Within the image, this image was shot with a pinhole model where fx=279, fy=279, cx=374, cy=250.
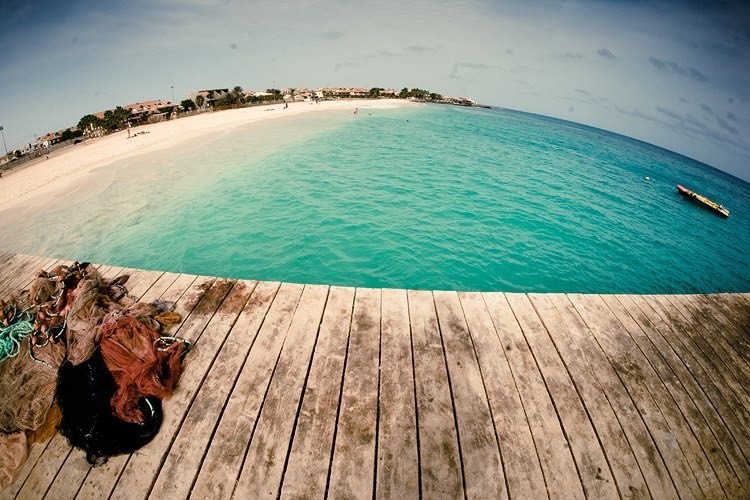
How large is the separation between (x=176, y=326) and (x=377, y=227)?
32.9 ft

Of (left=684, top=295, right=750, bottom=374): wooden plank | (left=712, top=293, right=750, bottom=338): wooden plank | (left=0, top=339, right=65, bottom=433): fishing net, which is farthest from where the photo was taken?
(left=712, top=293, right=750, bottom=338): wooden plank

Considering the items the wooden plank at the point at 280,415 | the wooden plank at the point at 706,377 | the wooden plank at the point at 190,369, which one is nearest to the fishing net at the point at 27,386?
the wooden plank at the point at 190,369

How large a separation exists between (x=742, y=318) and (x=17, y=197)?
3121cm

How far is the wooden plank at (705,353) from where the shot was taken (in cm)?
326

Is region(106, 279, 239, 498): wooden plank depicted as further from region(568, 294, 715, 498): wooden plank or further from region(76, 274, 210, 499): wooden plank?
region(568, 294, 715, 498): wooden plank

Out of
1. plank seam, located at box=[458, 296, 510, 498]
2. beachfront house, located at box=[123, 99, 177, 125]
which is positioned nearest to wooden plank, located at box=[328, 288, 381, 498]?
plank seam, located at box=[458, 296, 510, 498]

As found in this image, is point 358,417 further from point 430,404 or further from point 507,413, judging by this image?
point 507,413

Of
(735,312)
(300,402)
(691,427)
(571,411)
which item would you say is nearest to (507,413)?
(571,411)

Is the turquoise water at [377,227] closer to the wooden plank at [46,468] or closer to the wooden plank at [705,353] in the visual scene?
the wooden plank at [705,353]

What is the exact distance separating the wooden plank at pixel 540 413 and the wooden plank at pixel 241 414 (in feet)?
8.70

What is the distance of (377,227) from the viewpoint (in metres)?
13.0

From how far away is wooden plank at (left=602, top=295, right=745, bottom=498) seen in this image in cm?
255

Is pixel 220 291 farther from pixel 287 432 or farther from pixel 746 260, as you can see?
pixel 746 260

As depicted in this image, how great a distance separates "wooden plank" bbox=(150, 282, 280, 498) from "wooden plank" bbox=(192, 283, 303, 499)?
0.23 feet
